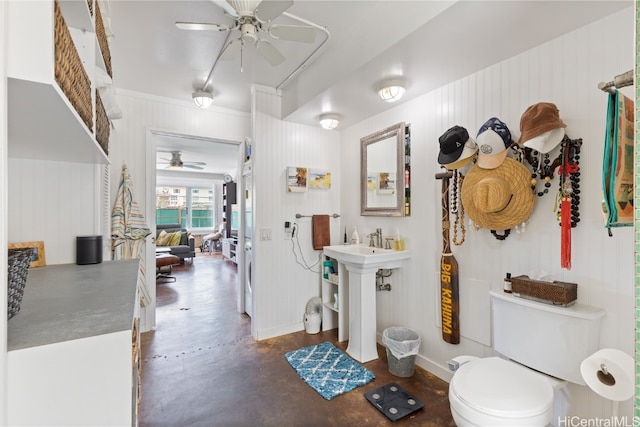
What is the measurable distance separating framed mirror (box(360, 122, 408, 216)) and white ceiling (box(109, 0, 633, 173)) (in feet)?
0.95

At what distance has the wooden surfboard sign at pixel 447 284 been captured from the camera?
216cm

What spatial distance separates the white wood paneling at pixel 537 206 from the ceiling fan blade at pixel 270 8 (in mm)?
1382

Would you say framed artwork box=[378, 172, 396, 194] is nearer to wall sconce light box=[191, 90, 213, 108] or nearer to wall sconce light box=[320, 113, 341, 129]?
wall sconce light box=[320, 113, 341, 129]

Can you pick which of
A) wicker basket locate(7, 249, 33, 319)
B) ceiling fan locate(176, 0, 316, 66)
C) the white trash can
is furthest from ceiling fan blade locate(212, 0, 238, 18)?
the white trash can

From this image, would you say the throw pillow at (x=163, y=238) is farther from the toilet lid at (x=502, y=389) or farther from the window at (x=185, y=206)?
the toilet lid at (x=502, y=389)

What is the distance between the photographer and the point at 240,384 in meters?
2.23

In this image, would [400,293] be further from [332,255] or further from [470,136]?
[470,136]

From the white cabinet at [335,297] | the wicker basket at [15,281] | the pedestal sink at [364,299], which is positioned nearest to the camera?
the wicker basket at [15,281]

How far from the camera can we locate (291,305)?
10.6 feet

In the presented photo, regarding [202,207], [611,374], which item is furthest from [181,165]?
[611,374]

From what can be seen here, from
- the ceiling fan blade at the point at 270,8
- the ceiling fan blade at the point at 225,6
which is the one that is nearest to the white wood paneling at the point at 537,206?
the ceiling fan blade at the point at 270,8

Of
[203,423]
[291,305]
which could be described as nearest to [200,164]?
[291,305]

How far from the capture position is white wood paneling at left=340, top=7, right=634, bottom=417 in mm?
1434

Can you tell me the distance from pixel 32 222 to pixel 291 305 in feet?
7.48
